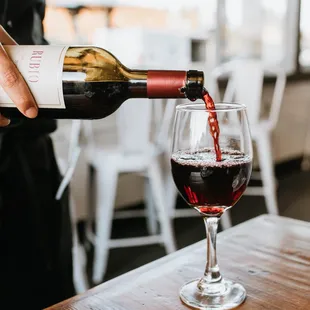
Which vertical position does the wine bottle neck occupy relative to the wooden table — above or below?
above

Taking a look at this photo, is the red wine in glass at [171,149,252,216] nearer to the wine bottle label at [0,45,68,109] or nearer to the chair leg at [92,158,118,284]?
the wine bottle label at [0,45,68,109]

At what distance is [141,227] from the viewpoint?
263 centimetres

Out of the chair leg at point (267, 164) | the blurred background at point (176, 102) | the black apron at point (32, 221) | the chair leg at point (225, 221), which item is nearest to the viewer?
the black apron at point (32, 221)

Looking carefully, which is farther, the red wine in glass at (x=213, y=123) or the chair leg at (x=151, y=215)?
the chair leg at (x=151, y=215)

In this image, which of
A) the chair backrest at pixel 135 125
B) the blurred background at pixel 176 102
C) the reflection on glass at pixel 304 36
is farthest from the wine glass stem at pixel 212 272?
the reflection on glass at pixel 304 36

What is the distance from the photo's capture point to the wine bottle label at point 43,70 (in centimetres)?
62

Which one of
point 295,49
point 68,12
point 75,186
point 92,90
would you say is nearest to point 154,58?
point 68,12

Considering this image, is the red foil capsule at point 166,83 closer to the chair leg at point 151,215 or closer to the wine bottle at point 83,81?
the wine bottle at point 83,81

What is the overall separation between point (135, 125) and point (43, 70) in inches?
54.4

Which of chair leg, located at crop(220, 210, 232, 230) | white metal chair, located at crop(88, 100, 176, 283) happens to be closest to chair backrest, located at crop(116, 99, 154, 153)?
white metal chair, located at crop(88, 100, 176, 283)

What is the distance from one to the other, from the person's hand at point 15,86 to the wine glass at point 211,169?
0.18m

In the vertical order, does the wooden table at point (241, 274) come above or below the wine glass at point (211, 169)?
below

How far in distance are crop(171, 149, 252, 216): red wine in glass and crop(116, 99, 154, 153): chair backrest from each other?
1338 mm

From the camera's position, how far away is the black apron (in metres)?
1.08
